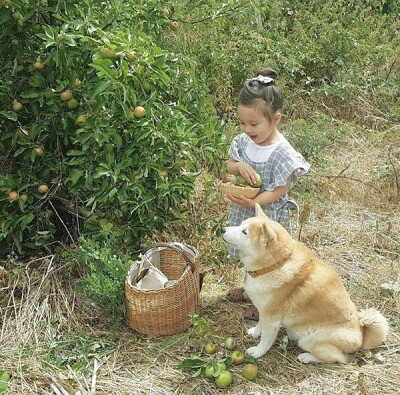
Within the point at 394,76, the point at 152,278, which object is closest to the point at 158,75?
the point at 152,278

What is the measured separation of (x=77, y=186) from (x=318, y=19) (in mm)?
5224

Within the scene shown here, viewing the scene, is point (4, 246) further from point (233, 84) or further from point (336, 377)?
point (233, 84)

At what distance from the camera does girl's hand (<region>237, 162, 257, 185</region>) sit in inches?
122

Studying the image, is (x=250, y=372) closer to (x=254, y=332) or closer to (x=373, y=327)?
(x=254, y=332)

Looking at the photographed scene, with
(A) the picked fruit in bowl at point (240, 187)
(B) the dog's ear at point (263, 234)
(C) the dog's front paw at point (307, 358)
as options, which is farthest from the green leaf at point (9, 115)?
(C) the dog's front paw at point (307, 358)

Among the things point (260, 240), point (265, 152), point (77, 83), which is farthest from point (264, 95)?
point (77, 83)

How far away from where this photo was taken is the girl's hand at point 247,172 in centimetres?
311

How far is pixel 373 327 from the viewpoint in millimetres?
3029

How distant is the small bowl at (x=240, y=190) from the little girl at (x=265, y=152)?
0.03 metres

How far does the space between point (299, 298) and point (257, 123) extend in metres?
0.96

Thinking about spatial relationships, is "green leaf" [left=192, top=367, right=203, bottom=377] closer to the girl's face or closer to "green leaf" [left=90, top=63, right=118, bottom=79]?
the girl's face

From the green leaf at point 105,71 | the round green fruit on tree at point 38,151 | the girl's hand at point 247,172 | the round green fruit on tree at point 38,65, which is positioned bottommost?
the round green fruit on tree at point 38,151

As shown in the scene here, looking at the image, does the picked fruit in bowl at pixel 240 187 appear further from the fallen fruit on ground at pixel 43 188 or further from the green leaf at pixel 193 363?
the fallen fruit on ground at pixel 43 188

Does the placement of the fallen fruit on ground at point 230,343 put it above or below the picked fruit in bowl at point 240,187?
below
